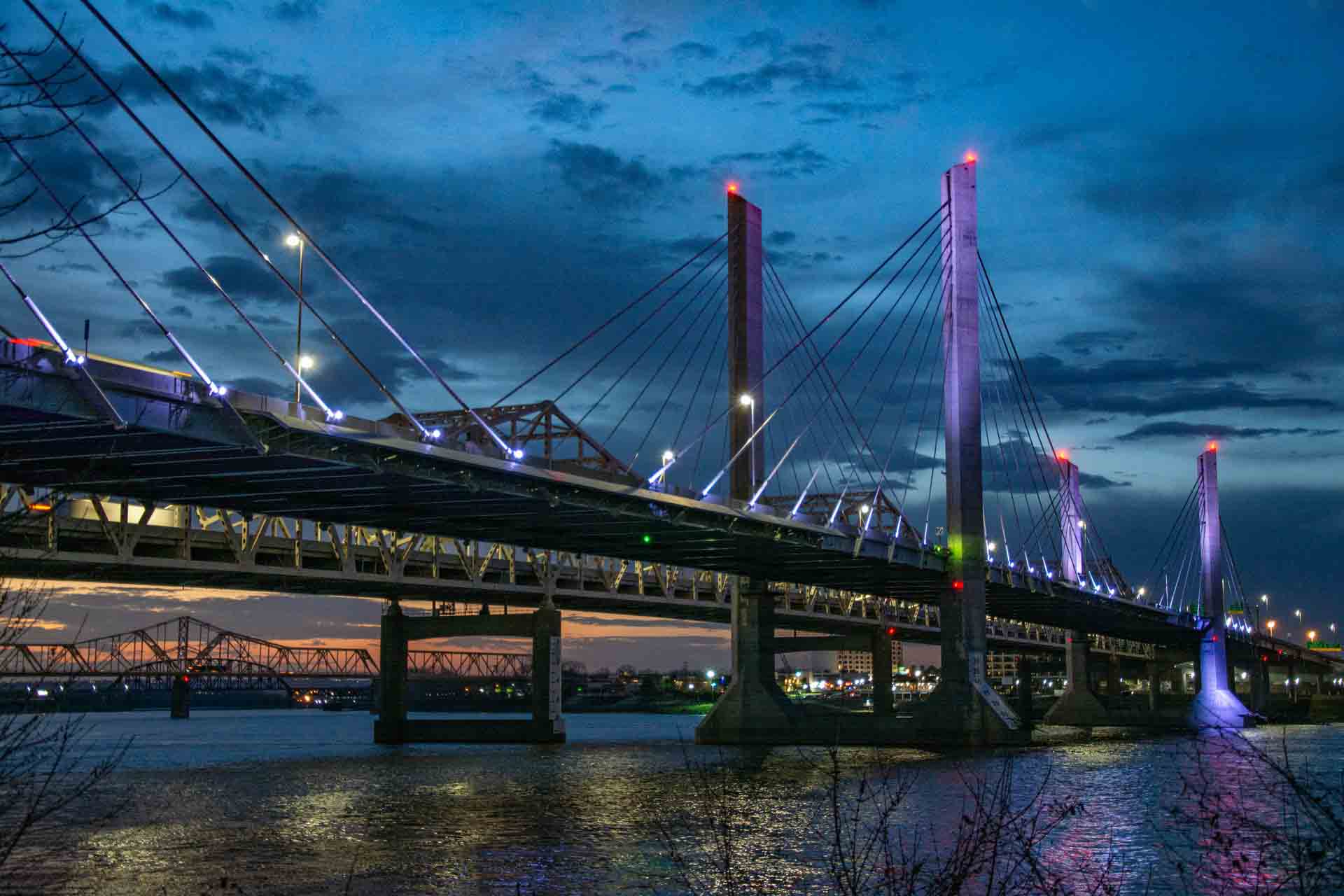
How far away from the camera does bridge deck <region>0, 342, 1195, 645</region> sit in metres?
34.4

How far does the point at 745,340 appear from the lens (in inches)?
2879

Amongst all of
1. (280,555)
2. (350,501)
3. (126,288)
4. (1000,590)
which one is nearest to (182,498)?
(350,501)

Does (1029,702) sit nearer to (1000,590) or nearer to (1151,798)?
(1000,590)

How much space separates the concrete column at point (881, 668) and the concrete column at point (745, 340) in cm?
5809

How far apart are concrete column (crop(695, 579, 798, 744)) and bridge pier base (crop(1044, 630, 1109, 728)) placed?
5807 cm

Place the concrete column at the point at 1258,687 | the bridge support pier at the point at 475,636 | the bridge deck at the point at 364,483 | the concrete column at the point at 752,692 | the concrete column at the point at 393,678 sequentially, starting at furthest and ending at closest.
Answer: the concrete column at the point at 1258,687, the concrete column at the point at 393,678, the bridge support pier at the point at 475,636, the concrete column at the point at 752,692, the bridge deck at the point at 364,483

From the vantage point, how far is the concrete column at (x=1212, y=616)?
383 feet

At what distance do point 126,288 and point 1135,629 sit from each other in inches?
4104

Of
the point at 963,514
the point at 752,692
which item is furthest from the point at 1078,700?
the point at 963,514

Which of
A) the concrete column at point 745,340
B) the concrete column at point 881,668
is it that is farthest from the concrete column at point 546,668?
the concrete column at point 881,668

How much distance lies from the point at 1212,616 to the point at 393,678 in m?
69.4

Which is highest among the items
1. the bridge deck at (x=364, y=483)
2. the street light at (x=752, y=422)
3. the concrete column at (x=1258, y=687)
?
the street light at (x=752, y=422)

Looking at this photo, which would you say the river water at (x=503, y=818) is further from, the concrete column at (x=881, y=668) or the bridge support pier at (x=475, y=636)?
the concrete column at (x=881, y=668)

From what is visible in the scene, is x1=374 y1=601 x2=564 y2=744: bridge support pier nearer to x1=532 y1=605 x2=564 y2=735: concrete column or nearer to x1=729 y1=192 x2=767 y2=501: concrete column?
x1=532 y1=605 x2=564 y2=735: concrete column
